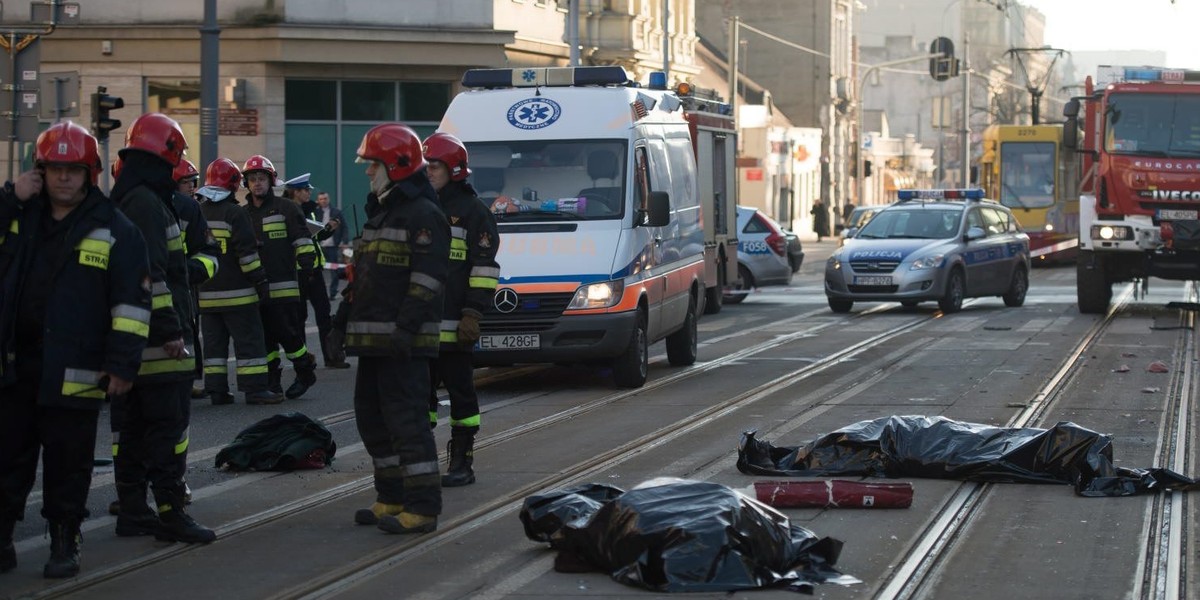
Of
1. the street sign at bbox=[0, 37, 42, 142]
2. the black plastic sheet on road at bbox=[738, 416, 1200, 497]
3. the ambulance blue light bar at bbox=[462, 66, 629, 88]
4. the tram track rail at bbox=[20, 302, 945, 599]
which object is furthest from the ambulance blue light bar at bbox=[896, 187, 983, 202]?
the black plastic sheet on road at bbox=[738, 416, 1200, 497]

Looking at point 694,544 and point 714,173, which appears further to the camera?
point 714,173

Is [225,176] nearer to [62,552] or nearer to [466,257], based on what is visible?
[466,257]

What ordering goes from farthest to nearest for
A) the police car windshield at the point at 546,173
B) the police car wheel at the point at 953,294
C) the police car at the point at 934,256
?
the police car wheel at the point at 953,294 < the police car at the point at 934,256 < the police car windshield at the point at 546,173

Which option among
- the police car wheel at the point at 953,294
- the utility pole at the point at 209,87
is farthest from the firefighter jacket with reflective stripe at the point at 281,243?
the police car wheel at the point at 953,294

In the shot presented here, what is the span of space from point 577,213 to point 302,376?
107 inches

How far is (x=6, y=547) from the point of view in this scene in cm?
744

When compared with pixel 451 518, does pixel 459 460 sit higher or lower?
higher

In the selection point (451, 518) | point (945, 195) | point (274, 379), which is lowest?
point (451, 518)

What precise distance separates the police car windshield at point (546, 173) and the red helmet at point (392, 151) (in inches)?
261

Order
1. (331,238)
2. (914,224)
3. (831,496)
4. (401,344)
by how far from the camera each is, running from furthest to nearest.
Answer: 1. (331,238)
2. (914,224)
3. (831,496)
4. (401,344)

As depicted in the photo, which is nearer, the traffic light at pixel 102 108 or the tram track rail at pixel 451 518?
the tram track rail at pixel 451 518

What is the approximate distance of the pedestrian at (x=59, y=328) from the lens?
731cm

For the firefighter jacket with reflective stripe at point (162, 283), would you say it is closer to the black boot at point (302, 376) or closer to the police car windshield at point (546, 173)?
the black boot at point (302, 376)

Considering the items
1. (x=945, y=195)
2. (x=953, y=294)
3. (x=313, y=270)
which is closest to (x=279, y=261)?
(x=313, y=270)
